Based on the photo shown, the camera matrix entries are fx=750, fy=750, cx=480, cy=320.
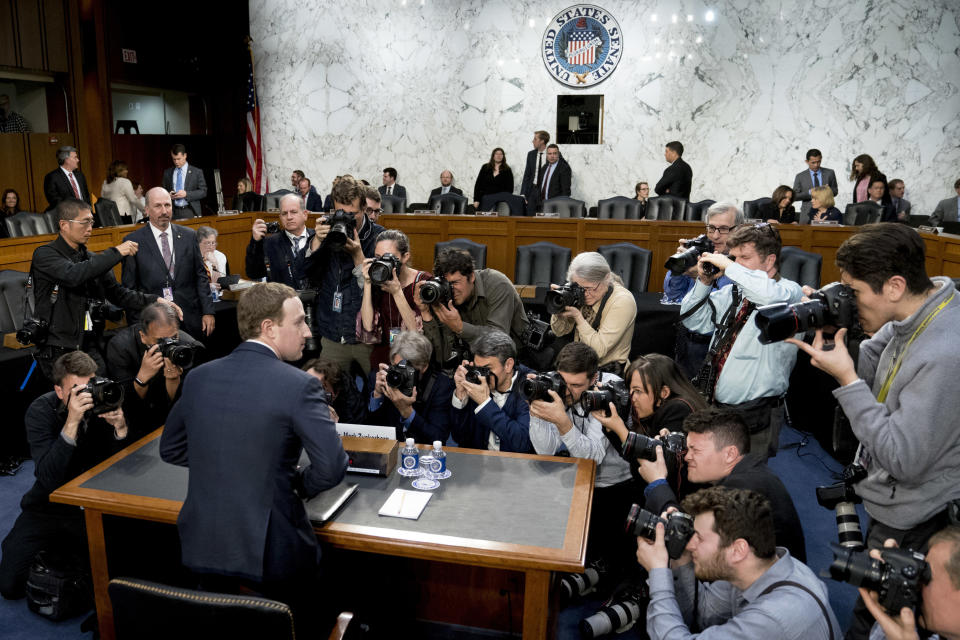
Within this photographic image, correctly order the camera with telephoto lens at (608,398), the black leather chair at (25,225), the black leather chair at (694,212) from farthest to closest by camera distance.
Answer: the black leather chair at (694,212) → the black leather chair at (25,225) → the camera with telephoto lens at (608,398)

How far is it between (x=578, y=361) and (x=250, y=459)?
1383 millimetres

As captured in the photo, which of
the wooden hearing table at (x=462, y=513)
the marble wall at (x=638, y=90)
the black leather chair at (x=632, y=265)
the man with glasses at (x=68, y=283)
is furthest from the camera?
the marble wall at (x=638, y=90)

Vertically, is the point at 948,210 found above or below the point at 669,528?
above

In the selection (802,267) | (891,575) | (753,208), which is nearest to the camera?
(891,575)

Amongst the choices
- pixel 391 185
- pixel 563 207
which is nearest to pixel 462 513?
pixel 563 207

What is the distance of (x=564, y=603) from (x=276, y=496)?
1525 mm

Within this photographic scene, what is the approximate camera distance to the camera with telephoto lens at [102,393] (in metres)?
2.75

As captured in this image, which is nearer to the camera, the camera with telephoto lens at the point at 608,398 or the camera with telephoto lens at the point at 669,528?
the camera with telephoto lens at the point at 669,528

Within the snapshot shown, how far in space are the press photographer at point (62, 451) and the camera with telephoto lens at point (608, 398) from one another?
174cm

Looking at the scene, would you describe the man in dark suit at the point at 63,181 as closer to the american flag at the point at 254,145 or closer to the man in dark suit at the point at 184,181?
the man in dark suit at the point at 184,181

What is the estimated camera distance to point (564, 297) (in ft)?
11.3

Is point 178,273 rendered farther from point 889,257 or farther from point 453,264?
point 889,257

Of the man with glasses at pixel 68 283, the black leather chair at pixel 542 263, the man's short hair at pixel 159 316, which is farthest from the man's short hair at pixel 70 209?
the black leather chair at pixel 542 263

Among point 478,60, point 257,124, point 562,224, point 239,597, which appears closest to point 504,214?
point 562,224
